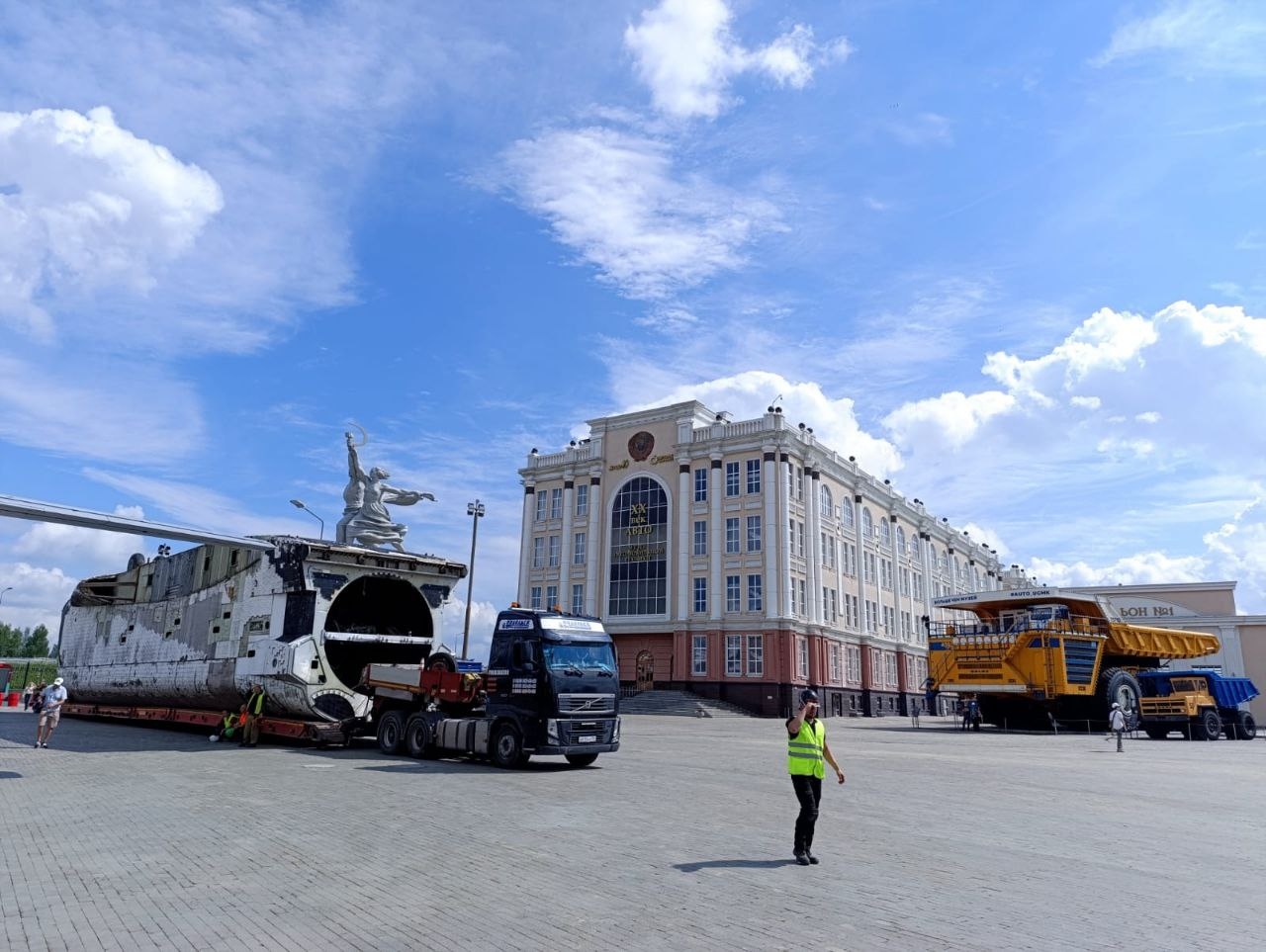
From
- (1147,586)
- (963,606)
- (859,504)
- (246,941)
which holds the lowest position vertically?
(246,941)

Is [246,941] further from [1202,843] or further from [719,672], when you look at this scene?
[719,672]

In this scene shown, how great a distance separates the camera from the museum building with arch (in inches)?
1924

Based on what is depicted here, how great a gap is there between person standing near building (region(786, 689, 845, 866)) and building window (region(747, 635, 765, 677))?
39.7 meters

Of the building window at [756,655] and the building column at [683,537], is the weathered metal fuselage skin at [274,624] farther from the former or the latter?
the building column at [683,537]

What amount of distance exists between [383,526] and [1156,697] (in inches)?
1170

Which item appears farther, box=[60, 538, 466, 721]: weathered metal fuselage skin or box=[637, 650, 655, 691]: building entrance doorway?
box=[637, 650, 655, 691]: building entrance doorway

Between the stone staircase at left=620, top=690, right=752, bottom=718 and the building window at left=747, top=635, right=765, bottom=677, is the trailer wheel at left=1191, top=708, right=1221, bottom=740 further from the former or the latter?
the stone staircase at left=620, top=690, right=752, bottom=718

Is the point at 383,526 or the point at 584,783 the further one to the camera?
the point at 383,526

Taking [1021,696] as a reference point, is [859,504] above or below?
above

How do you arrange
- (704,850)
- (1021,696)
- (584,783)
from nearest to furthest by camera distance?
1. (704,850)
2. (584,783)
3. (1021,696)

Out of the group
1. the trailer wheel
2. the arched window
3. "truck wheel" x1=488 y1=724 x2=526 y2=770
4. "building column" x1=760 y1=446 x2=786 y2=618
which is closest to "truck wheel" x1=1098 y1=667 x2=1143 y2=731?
the trailer wheel

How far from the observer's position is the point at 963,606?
120 ft

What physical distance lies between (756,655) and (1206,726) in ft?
70.5

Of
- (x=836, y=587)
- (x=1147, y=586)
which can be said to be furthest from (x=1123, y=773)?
(x=1147, y=586)
